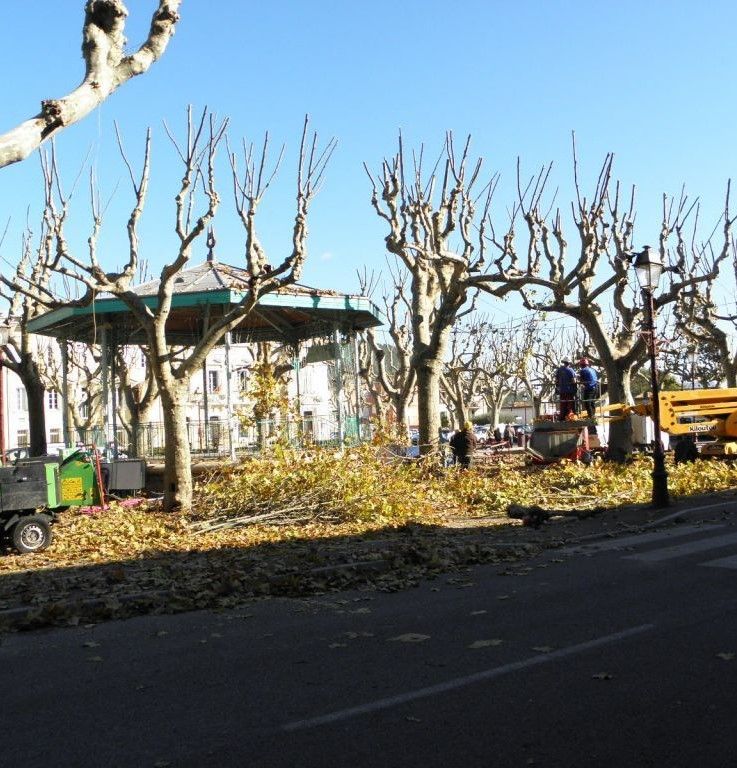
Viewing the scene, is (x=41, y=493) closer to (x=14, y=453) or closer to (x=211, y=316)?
(x=14, y=453)

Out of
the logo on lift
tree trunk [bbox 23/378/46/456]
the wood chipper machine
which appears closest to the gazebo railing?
tree trunk [bbox 23/378/46/456]

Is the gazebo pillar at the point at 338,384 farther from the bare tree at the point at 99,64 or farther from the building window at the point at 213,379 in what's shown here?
the building window at the point at 213,379

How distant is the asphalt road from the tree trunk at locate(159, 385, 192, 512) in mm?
7432

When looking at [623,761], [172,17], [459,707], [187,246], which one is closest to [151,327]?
[187,246]

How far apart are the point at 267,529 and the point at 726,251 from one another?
19.9 metres

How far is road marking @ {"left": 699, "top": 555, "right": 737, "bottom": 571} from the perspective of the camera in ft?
31.1

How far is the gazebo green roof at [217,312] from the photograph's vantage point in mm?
19828

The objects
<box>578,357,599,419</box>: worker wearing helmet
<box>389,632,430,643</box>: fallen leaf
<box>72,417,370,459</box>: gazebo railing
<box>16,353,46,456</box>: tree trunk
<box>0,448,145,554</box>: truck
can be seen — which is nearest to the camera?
<box>389,632,430,643</box>: fallen leaf

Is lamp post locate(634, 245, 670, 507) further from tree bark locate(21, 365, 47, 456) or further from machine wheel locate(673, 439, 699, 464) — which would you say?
tree bark locate(21, 365, 47, 456)

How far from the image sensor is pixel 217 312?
74.3 feet

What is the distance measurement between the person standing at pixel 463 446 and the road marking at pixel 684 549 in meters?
9.69

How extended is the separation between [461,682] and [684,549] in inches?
238

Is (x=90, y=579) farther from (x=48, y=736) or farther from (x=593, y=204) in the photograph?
(x=593, y=204)

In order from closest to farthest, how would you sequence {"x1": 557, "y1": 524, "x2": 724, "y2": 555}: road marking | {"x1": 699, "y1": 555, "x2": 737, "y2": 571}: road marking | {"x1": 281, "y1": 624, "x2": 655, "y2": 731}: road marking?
{"x1": 281, "y1": 624, "x2": 655, "y2": 731}: road marking, {"x1": 699, "y1": 555, "x2": 737, "y2": 571}: road marking, {"x1": 557, "y1": 524, "x2": 724, "y2": 555}: road marking
